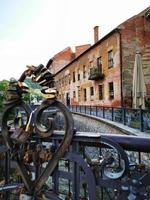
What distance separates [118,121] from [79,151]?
13.4m

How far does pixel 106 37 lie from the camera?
88.5 ft

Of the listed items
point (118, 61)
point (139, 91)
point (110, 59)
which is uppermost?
point (110, 59)

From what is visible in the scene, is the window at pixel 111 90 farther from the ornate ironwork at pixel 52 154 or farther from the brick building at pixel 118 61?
the ornate ironwork at pixel 52 154

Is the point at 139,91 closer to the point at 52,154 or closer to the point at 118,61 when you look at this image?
the point at 118,61

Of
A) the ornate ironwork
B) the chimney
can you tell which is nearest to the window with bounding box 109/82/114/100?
the chimney

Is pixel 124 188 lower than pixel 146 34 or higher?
lower

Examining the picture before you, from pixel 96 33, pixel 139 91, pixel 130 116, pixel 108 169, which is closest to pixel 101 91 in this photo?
pixel 96 33

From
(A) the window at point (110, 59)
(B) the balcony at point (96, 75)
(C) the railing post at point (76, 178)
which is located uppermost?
(A) the window at point (110, 59)

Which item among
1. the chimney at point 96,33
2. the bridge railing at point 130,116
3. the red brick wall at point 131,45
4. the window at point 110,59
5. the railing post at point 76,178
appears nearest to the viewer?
the railing post at point 76,178

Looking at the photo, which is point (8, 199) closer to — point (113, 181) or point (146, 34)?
point (113, 181)

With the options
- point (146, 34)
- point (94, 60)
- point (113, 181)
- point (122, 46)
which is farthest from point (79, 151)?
point (94, 60)

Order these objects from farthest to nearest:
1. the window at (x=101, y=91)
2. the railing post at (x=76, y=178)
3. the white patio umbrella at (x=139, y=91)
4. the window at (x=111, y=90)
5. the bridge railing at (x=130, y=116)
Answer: the window at (x=101, y=91), the window at (x=111, y=90), the white patio umbrella at (x=139, y=91), the bridge railing at (x=130, y=116), the railing post at (x=76, y=178)

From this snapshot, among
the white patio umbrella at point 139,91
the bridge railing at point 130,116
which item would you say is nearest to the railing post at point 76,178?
the bridge railing at point 130,116

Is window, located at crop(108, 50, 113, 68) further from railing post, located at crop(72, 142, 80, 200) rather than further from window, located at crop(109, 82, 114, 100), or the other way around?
railing post, located at crop(72, 142, 80, 200)
